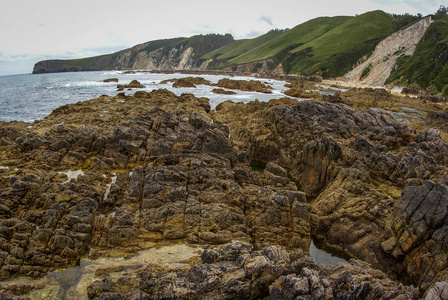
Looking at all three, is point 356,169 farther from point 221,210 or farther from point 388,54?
point 388,54

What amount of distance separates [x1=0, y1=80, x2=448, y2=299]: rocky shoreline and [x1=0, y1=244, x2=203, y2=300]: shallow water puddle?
44cm

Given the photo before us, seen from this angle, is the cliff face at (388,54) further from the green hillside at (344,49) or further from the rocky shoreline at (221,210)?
the rocky shoreline at (221,210)

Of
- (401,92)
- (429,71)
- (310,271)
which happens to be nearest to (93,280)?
(310,271)

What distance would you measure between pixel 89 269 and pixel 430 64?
112767 mm

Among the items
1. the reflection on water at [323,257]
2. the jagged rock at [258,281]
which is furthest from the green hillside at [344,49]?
the jagged rock at [258,281]

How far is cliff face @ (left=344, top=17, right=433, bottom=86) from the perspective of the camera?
114 meters

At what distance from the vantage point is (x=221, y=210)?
18.7 m

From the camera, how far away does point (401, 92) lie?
86.6m

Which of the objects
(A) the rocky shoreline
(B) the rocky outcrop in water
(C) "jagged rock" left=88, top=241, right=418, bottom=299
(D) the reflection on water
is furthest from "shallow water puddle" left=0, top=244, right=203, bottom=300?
→ (D) the reflection on water

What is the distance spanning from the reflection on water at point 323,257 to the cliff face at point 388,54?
11113 cm

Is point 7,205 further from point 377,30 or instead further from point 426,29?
point 377,30

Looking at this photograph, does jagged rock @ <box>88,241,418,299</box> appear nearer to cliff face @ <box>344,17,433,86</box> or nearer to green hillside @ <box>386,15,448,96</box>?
green hillside @ <box>386,15,448,96</box>

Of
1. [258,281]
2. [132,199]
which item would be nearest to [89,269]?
[132,199]

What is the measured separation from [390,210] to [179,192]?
15617 millimetres
